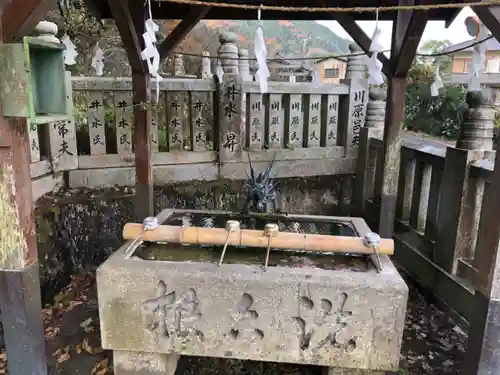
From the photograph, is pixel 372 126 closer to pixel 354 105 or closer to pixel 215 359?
pixel 354 105

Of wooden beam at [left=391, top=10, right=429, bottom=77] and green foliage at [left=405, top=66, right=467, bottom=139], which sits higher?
wooden beam at [left=391, top=10, right=429, bottom=77]

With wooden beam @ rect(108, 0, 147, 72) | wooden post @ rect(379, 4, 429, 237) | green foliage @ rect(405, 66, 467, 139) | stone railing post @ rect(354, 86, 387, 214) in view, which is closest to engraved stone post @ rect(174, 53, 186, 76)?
green foliage @ rect(405, 66, 467, 139)

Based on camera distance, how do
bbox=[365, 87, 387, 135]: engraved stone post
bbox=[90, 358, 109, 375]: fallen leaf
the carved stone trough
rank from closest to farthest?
the carved stone trough
bbox=[90, 358, 109, 375]: fallen leaf
bbox=[365, 87, 387, 135]: engraved stone post

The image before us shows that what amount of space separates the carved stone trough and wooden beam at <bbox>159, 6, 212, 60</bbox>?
2715mm

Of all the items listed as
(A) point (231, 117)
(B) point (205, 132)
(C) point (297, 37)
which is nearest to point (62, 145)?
(B) point (205, 132)

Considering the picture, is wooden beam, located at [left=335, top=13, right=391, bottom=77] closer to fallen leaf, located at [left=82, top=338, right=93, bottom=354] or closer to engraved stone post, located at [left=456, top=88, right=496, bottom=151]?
engraved stone post, located at [left=456, top=88, right=496, bottom=151]

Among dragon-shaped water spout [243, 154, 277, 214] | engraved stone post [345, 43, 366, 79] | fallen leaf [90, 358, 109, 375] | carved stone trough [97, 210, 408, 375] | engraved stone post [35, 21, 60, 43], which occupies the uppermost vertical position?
engraved stone post [35, 21, 60, 43]

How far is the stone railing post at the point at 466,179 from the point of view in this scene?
3910 millimetres

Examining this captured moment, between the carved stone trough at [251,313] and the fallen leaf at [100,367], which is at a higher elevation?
the carved stone trough at [251,313]

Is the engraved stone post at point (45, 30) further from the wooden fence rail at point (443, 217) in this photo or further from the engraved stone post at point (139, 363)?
the wooden fence rail at point (443, 217)

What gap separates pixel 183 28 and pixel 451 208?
3.46m

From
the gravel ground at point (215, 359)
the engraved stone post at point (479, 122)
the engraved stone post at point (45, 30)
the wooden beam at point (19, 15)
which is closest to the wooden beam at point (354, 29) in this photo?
the engraved stone post at point (479, 122)

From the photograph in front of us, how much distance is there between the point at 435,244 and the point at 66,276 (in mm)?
4375

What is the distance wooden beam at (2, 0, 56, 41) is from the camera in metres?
2.13
